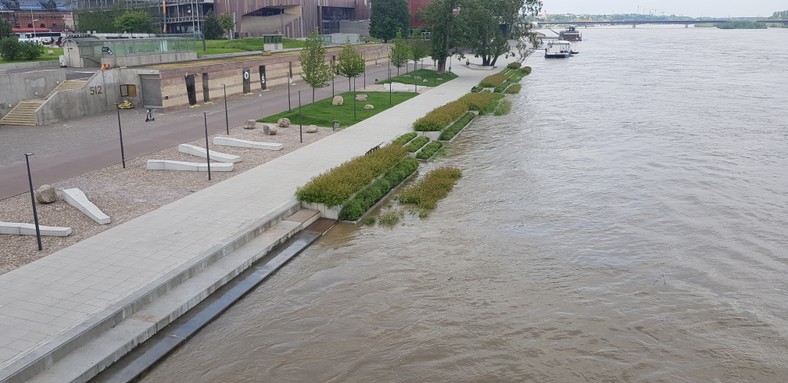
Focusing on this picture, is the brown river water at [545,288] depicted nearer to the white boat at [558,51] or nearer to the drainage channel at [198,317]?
the drainage channel at [198,317]

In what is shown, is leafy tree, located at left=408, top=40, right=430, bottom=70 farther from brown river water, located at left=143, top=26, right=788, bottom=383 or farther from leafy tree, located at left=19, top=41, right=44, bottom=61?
brown river water, located at left=143, top=26, right=788, bottom=383

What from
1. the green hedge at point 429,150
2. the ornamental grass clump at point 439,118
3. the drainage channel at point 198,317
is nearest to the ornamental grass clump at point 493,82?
the ornamental grass clump at point 439,118

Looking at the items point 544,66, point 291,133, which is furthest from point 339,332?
point 544,66

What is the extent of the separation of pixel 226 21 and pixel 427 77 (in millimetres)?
27403

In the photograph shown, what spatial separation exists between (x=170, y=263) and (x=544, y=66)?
2657 inches

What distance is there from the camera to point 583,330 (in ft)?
38.3

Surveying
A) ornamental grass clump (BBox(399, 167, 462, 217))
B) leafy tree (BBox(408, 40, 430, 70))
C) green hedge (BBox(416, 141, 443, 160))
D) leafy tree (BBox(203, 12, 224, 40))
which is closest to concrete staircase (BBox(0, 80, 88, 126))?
green hedge (BBox(416, 141, 443, 160))

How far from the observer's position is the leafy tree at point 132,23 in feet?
193

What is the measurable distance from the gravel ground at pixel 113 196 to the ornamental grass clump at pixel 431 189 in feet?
17.7

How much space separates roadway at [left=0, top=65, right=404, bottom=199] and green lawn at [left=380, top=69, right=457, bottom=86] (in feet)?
46.2

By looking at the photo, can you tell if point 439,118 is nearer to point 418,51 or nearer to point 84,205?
point 84,205

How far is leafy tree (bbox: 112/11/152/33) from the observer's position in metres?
58.7

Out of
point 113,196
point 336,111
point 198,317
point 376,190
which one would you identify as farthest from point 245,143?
Answer: point 198,317

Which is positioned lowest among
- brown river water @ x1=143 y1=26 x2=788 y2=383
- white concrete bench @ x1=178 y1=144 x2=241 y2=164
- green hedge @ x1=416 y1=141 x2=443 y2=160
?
brown river water @ x1=143 y1=26 x2=788 y2=383
